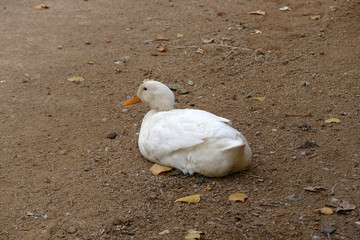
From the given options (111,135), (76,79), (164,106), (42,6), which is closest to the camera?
(164,106)

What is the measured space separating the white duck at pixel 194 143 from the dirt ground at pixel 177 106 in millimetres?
125

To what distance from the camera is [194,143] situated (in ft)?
12.3

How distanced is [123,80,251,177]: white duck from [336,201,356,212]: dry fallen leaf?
790mm

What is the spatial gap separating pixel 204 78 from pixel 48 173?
95.8 inches

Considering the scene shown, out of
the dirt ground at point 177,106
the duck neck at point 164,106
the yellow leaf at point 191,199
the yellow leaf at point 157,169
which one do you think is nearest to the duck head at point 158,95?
the duck neck at point 164,106

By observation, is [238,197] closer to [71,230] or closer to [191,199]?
[191,199]

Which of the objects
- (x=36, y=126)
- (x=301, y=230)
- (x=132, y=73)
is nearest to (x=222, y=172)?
(x=301, y=230)

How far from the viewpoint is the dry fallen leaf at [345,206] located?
328 cm

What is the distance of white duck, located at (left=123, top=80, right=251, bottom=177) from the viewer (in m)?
3.67

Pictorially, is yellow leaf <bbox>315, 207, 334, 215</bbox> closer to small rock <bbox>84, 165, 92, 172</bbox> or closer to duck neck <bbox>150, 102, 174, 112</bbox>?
duck neck <bbox>150, 102, 174, 112</bbox>

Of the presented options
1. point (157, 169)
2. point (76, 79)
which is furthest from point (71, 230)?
point (76, 79)

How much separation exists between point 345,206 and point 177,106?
2.45 metres

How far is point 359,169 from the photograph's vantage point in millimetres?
3787

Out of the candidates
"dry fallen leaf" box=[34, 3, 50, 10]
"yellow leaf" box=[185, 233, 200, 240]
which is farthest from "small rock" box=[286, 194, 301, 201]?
"dry fallen leaf" box=[34, 3, 50, 10]
